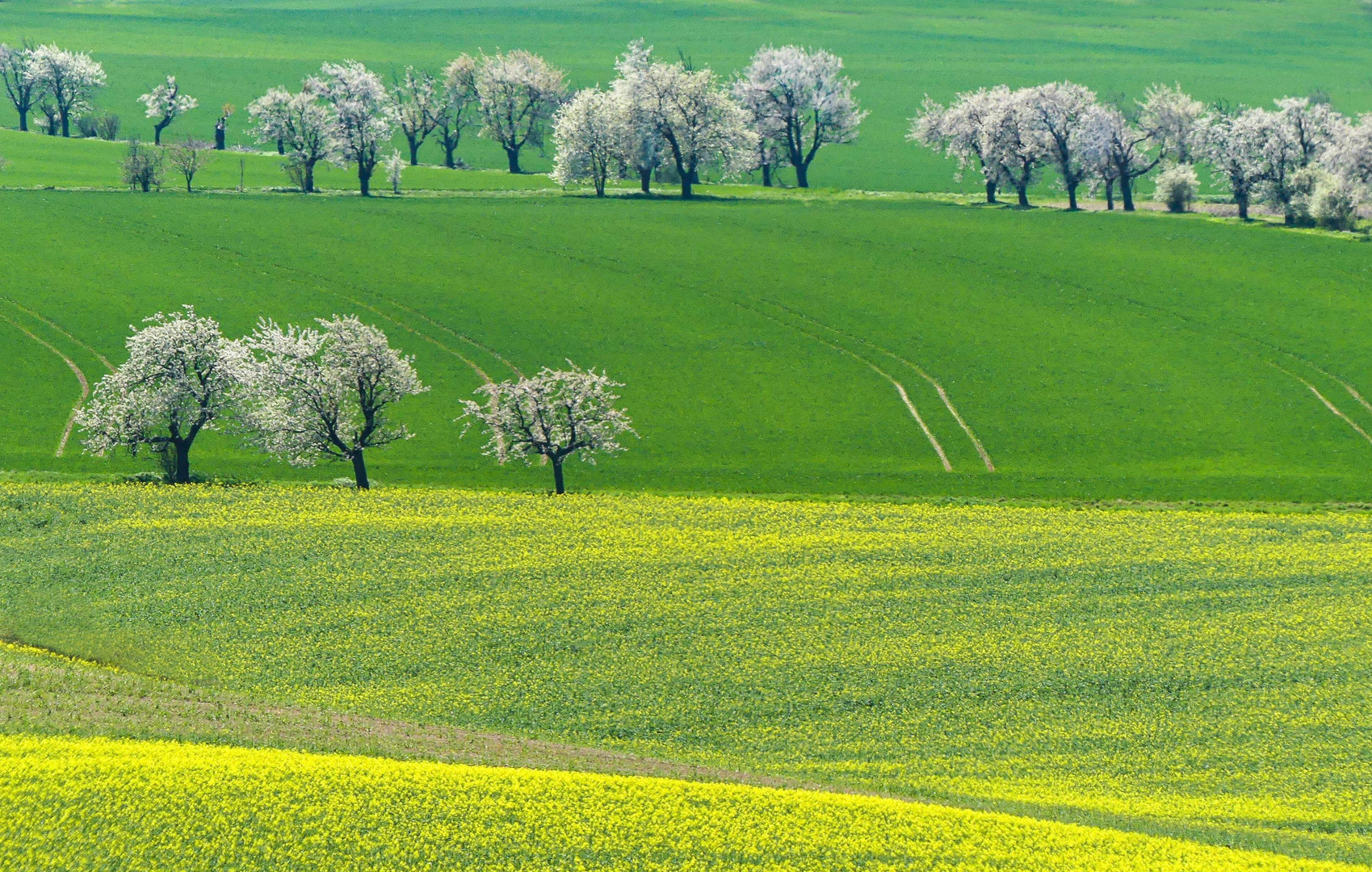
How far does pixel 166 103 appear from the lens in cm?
16225

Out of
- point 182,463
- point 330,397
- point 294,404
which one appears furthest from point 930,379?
point 182,463

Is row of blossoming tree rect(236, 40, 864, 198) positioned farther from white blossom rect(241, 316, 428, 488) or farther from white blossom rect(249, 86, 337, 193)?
white blossom rect(241, 316, 428, 488)

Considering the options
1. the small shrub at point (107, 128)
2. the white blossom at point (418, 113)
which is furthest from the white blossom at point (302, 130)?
the small shrub at point (107, 128)

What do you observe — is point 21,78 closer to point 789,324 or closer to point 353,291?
point 353,291

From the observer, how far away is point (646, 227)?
373 ft

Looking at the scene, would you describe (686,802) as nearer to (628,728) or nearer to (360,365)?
(628,728)

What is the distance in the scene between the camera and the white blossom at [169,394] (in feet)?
227

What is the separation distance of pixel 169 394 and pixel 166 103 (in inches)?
4322

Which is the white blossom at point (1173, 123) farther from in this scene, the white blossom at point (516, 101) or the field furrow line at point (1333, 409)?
the white blossom at point (516, 101)

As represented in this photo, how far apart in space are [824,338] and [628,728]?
5205 centimetres

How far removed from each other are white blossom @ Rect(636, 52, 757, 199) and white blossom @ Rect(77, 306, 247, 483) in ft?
221

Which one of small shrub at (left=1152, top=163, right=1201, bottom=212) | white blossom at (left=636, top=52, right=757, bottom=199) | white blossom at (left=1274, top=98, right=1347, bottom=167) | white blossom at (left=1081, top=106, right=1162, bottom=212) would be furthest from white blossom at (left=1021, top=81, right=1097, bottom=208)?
white blossom at (left=636, top=52, right=757, bottom=199)

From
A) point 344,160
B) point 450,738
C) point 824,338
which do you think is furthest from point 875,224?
point 450,738

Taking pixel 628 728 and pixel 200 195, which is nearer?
pixel 628 728
